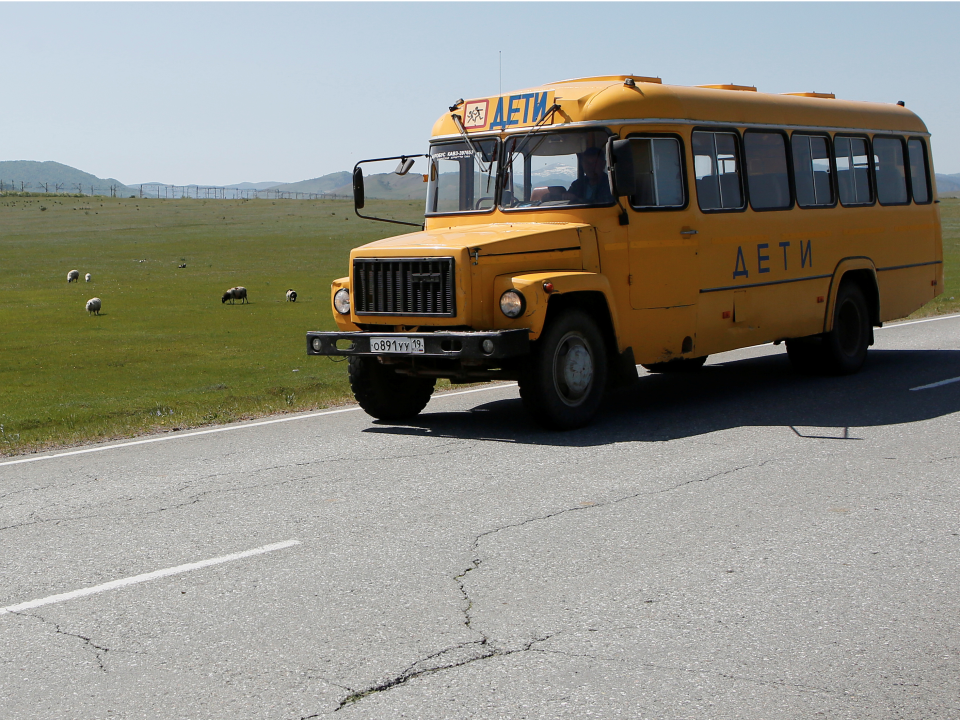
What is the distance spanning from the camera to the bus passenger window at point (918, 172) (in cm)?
1458

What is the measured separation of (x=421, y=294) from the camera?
9.88 m

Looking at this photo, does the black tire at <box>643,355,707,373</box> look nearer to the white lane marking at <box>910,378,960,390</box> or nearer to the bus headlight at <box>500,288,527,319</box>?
the white lane marking at <box>910,378,960,390</box>

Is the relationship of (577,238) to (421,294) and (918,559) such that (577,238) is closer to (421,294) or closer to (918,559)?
(421,294)

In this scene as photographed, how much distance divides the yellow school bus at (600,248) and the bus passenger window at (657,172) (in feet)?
0.05

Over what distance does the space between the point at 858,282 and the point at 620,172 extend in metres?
4.83

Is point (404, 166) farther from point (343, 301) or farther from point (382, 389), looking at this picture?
point (382, 389)

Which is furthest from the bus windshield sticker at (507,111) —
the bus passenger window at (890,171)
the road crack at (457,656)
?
the road crack at (457,656)

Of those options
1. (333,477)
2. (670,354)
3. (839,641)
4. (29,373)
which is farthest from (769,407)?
(29,373)

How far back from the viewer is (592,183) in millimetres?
10375

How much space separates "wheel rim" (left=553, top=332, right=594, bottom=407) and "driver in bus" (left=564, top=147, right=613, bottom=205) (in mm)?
1288

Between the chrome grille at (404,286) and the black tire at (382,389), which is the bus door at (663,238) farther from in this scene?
the black tire at (382,389)

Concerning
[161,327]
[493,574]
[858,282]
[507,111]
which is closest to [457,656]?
[493,574]

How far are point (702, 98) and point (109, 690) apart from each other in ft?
28.8

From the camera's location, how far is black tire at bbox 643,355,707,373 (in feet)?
45.3
